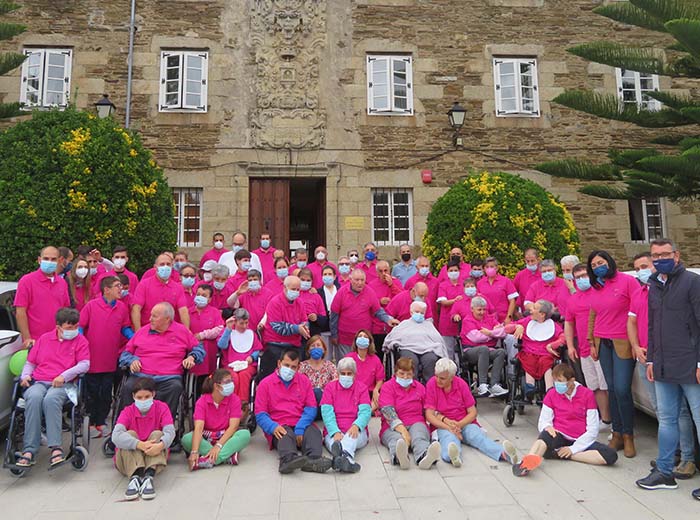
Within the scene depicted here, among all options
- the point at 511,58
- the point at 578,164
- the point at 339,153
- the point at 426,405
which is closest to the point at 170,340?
the point at 426,405

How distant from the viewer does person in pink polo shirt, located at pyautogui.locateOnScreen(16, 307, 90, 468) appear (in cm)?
429

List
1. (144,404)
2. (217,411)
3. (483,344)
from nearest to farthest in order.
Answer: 1. (144,404)
2. (217,411)
3. (483,344)

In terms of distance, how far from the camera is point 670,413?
411cm

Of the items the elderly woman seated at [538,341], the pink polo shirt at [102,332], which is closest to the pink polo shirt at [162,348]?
the pink polo shirt at [102,332]

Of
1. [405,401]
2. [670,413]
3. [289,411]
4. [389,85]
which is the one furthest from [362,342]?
[389,85]

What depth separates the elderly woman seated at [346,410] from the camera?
15.5 feet

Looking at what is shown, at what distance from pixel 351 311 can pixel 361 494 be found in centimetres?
274

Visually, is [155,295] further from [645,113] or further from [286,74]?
[645,113]

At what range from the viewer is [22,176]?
7426 millimetres

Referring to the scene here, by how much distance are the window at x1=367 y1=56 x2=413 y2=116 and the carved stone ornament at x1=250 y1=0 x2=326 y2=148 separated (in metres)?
1.26

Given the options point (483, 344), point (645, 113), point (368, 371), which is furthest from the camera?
point (645, 113)

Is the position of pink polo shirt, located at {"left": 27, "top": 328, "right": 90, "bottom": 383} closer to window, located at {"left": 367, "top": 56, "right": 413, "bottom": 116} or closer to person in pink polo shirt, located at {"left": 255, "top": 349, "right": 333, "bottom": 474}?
person in pink polo shirt, located at {"left": 255, "top": 349, "right": 333, "bottom": 474}

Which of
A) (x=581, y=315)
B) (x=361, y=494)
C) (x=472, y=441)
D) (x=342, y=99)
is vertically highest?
(x=342, y=99)

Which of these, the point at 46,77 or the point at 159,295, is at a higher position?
the point at 46,77
